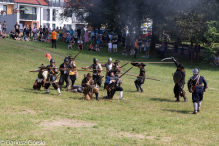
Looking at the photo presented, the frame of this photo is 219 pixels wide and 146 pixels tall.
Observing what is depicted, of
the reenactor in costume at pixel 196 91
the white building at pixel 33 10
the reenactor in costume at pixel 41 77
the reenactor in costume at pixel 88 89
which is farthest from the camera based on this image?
the white building at pixel 33 10

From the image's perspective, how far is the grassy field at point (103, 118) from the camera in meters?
8.59

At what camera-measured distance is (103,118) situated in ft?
35.3

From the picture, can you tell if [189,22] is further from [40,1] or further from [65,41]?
[40,1]

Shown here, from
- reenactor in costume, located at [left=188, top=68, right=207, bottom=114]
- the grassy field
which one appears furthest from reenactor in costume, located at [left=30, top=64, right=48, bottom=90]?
reenactor in costume, located at [left=188, top=68, right=207, bottom=114]

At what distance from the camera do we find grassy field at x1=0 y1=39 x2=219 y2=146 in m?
8.59

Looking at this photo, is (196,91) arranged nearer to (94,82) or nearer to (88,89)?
(88,89)

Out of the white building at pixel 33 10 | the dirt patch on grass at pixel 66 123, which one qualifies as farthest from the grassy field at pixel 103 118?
the white building at pixel 33 10

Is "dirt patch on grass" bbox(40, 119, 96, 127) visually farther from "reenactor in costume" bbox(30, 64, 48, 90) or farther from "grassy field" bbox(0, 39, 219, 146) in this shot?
"reenactor in costume" bbox(30, 64, 48, 90)

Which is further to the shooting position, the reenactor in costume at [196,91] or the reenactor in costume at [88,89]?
the reenactor in costume at [88,89]

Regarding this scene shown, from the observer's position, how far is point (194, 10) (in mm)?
30562

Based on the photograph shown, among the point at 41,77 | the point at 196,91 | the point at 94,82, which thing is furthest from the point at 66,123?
the point at 196,91

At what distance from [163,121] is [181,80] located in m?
4.33

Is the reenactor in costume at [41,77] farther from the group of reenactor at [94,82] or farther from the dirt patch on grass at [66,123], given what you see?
the dirt patch on grass at [66,123]

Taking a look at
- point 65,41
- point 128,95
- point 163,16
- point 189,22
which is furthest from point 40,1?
point 128,95
